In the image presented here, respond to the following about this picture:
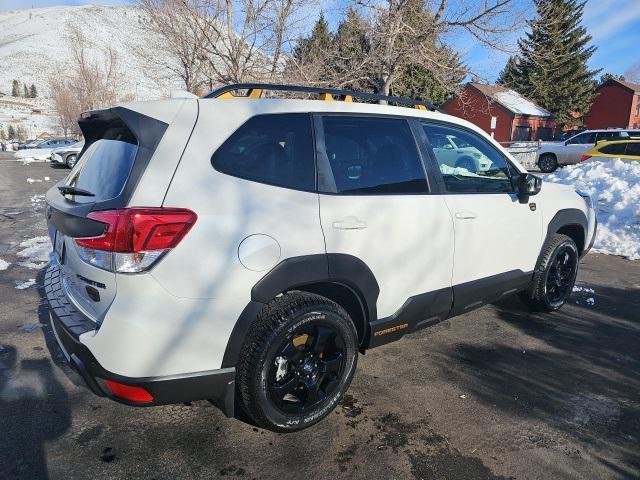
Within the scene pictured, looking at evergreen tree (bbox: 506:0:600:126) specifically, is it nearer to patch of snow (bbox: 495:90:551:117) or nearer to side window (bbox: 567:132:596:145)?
patch of snow (bbox: 495:90:551:117)

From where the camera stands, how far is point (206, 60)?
47.9ft

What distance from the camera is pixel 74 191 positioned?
2602 millimetres

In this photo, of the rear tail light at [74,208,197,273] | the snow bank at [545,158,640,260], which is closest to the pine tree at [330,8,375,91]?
the snow bank at [545,158,640,260]

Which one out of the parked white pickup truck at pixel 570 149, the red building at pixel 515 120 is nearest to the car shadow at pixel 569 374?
the parked white pickup truck at pixel 570 149

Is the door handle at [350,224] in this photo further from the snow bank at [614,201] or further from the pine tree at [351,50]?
the pine tree at [351,50]

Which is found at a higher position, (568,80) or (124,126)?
(568,80)

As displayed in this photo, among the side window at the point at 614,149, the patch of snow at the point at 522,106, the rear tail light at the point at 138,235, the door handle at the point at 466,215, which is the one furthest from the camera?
the patch of snow at the point at 522,106

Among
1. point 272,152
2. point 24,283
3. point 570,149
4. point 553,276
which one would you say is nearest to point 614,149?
point 570,149

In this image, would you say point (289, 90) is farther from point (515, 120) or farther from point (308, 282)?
point (515, 120)

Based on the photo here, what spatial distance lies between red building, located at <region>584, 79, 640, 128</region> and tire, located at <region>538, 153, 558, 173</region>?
34901 millimetres

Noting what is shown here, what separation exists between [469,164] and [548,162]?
2063 cm

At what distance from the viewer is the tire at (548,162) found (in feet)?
71.0

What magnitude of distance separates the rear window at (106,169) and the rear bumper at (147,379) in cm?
64

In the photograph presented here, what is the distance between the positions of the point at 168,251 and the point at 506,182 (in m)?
2.85
